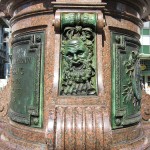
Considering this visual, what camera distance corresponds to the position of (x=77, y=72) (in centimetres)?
357

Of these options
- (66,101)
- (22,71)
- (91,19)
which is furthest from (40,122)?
(91,19)

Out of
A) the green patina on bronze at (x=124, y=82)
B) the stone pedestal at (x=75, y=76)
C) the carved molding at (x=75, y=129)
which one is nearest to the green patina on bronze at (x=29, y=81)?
the stone pedestal at (x=75, y=76)

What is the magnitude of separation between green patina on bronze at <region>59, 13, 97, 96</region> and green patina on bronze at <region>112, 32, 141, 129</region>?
54 centimetres

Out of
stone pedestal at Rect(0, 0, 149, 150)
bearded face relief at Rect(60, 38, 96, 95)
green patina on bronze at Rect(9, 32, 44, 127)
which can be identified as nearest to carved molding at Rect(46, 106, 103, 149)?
stone pedestal at Rect(0, 0, 149, 150)

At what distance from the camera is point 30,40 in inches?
162

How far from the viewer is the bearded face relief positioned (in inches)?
140

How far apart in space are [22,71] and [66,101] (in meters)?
1.14

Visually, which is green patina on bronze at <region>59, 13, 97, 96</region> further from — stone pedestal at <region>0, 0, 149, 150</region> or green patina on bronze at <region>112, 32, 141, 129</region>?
green patina on bronze at <region>112, 32, 141, 129</region>

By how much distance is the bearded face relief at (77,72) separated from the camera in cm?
356

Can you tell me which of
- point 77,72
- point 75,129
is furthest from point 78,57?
point 75,129

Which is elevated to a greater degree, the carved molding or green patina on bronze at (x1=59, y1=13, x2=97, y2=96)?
green patina on bronze at (x1=59, y1=13, x2=97, y2=96)

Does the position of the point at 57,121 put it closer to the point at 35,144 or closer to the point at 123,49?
the point at 35,144

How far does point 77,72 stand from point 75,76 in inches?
2.5

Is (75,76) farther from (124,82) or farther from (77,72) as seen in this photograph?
(124,82)
